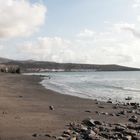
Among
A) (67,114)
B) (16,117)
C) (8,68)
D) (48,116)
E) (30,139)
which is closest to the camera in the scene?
(30,139)

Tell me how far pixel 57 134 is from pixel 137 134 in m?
3.29

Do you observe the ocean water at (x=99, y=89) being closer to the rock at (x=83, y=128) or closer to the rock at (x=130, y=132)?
the rock at (x=83, y=128)

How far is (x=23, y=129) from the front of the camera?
1573cm

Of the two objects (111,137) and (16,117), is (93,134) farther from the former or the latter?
(16,117)

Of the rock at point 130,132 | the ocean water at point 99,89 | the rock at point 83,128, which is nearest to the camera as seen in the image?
the rock at point 130,132

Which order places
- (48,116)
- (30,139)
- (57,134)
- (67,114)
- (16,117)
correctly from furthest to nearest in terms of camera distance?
(67,114), (48,116), (16,117), (57,134), (30,139)

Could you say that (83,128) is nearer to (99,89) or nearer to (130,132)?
(130,132)

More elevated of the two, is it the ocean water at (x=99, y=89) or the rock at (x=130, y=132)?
the rock at (x=130, y=132)

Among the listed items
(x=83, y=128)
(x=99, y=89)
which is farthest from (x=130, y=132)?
(x=99, y=89)

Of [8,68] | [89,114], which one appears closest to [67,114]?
[89,114]

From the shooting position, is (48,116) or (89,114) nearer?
(48,116)

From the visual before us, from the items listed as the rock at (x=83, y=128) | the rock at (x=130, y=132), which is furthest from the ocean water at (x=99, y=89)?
the rock at (x=130, y=132)

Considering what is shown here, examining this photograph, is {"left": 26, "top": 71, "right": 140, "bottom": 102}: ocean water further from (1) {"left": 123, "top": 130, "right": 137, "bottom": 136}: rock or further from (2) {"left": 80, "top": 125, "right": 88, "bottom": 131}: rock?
(1) {"left": 123, "top": 130, "right": 137, "bottom": 136}: rock

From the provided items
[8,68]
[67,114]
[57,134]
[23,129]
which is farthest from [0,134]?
[8,68]
